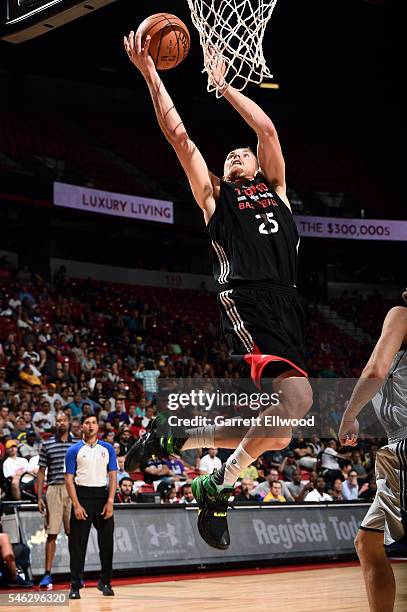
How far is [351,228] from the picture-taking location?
24.1 m

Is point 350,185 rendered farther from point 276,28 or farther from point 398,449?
point 398,449

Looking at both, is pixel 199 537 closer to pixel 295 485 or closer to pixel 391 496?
pixel 295 485

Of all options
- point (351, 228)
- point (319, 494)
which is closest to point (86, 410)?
point (319, 494)

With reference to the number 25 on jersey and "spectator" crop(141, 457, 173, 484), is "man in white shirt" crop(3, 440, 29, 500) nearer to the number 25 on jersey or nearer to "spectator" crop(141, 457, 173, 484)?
"spectator" crop(141, 457, 173, 484)

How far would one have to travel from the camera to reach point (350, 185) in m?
26.8

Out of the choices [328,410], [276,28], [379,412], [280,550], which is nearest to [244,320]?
[379,412]

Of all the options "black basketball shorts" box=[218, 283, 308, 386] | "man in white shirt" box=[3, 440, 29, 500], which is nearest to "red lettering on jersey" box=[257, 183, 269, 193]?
"black basketball shorts" box=[218, 283, 308, 386]

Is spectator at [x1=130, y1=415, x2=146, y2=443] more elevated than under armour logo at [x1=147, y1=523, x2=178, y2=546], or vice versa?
spectator at [x1=130, y1=415, x2=146, y2=443]

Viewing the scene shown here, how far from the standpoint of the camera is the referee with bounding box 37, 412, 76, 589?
32.2 feet

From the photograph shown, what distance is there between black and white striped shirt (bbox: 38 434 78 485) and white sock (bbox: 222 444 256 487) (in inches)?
213

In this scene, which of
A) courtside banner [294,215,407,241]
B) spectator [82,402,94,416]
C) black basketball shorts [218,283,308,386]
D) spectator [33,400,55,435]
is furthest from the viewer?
courtside banner [294,215,407,241]

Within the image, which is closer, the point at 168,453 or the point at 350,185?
the point at 168,453

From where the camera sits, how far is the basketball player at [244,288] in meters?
4.61

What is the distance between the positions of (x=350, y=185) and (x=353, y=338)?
5019mm
